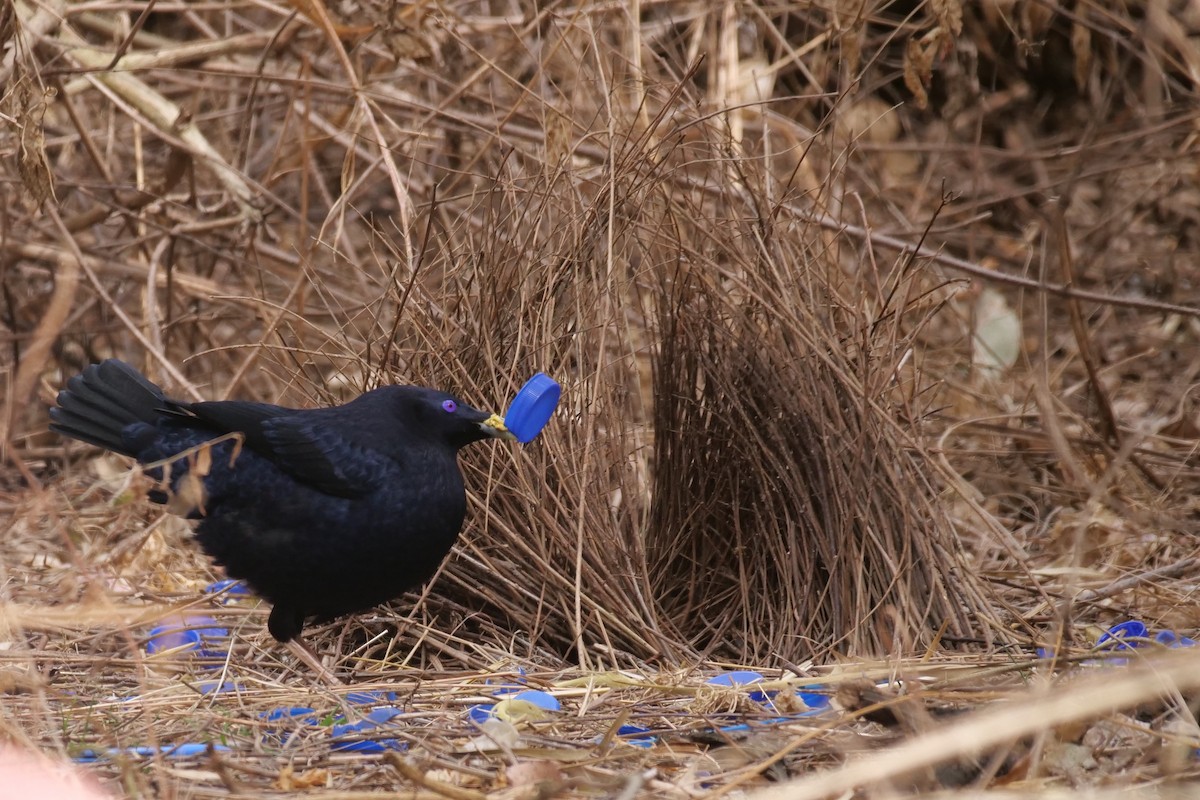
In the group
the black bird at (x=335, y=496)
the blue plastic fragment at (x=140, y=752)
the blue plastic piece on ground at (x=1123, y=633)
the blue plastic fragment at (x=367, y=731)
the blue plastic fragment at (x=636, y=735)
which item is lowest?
the blue plastic piece on ground at (x=1123, y=633)

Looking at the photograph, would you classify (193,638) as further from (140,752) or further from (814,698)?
(814,698)

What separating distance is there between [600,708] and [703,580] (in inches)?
29.6

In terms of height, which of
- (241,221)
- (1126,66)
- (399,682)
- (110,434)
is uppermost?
(1126,66)

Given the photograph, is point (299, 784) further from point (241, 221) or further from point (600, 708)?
point (241, 221)

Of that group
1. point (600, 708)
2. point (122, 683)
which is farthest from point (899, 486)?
point (122, 683)

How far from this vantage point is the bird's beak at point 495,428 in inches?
122

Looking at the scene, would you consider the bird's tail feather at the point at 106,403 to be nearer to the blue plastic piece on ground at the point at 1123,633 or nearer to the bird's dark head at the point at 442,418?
the bird's dark head at the point at 442,418

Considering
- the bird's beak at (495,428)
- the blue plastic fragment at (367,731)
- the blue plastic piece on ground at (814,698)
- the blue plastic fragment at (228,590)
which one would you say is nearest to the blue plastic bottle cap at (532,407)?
the bird's beak at (495,428)

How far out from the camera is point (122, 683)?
327 cm

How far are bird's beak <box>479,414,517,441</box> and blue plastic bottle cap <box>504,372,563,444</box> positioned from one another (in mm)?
11

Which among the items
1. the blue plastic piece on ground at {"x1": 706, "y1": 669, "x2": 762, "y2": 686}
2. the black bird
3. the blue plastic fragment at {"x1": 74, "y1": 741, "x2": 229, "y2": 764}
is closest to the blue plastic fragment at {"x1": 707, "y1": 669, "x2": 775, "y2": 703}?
the blue plastic piece on ground at {"x1": 706, "y1": 669, "x2": 762, "y2": 686}

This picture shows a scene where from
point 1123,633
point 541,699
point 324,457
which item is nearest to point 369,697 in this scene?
point 541,699

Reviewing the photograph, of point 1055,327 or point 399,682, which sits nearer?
point 399,682

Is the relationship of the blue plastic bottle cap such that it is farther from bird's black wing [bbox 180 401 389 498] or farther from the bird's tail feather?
the bird's tail feather
